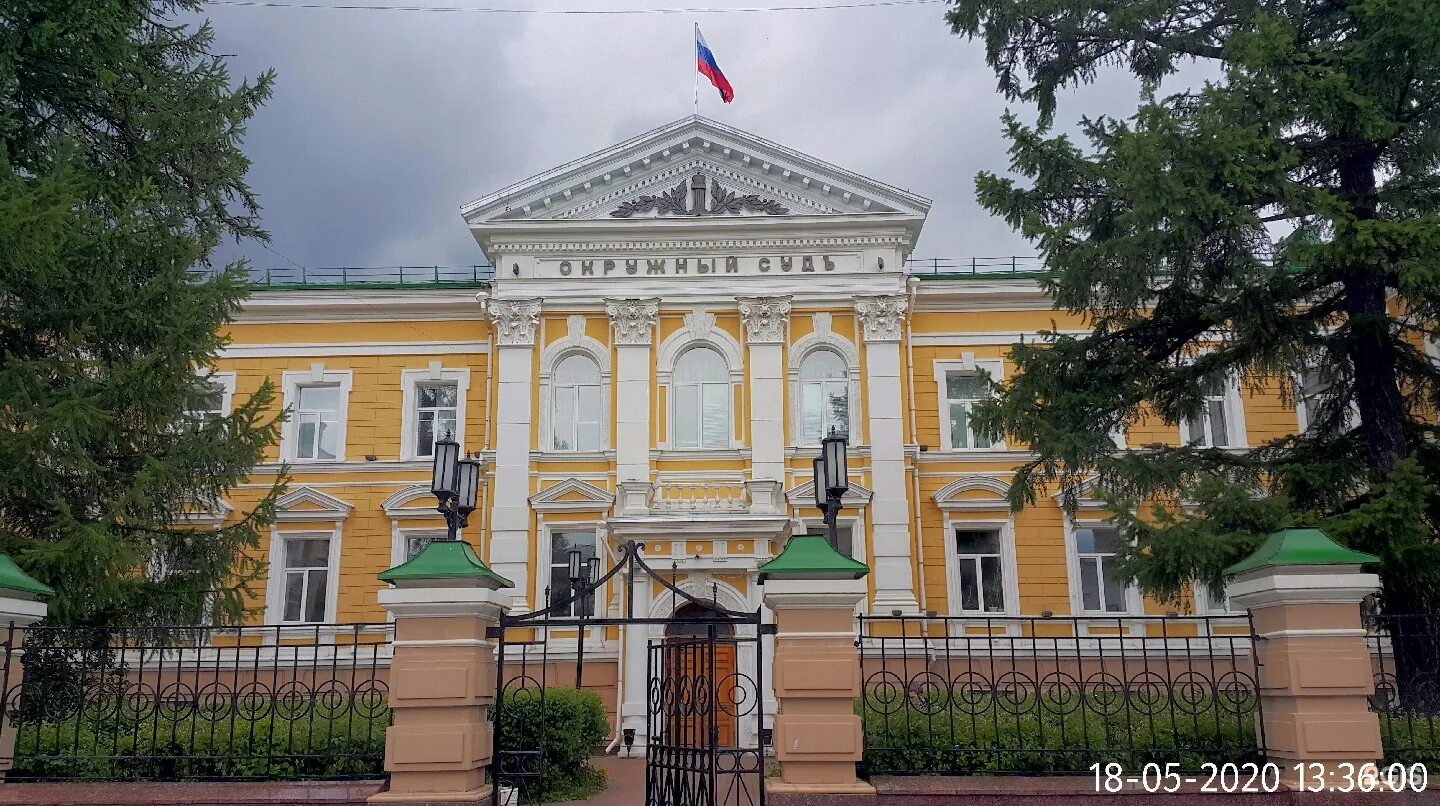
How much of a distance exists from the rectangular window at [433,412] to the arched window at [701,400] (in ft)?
15.1

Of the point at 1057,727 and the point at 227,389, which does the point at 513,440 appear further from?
the point at 1057,727

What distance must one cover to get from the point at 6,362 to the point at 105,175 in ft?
9.01

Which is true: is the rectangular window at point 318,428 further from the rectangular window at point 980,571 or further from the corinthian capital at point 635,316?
the rectangular window at point 980,571

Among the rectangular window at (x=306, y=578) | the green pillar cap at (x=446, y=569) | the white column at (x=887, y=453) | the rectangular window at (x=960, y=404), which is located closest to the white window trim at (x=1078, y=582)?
the rectangular window at (x=960, y=404)

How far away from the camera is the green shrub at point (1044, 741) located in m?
8.16

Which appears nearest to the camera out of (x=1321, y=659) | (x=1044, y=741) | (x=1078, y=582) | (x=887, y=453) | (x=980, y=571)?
(x=1321, y=659)

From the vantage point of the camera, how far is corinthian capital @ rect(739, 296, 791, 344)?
69.9ft

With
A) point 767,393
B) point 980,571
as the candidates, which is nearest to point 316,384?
point 767,393

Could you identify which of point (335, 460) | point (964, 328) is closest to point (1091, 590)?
point (964, 328)

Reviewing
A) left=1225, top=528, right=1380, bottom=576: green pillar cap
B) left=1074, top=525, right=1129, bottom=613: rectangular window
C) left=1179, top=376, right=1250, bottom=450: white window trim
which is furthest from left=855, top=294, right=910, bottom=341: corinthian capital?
left=1225, top=528, right=1380, bottom=576: green pillar cap

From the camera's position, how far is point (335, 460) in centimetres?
2191

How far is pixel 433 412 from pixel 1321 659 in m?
17.9

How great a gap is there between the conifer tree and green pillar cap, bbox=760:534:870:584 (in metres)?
7.33

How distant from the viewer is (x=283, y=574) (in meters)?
21.5
